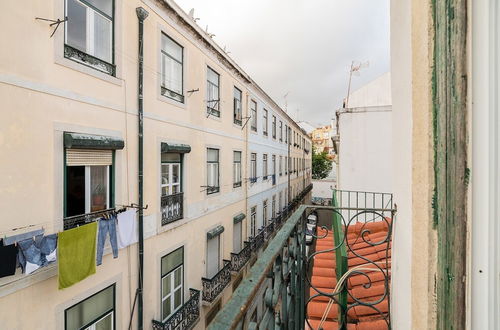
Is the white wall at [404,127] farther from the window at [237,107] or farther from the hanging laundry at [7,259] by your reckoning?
the window at [237,107]

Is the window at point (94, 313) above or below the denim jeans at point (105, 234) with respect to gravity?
below

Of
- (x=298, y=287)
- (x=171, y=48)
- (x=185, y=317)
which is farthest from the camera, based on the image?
(x=171, y=48)

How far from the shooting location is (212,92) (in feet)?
34.6

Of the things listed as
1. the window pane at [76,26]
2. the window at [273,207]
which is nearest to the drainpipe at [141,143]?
the window pane at [76,26]

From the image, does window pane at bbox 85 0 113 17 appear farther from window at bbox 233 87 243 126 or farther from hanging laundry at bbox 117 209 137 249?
window at bbox 233 87 243 126

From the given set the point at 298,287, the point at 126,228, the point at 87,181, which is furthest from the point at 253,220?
the point at 298,287

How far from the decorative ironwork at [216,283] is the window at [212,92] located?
638 cm

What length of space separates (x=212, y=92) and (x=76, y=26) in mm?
5726

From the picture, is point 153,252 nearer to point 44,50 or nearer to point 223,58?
point 44,50

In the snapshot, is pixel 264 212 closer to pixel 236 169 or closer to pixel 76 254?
pixel 236 169

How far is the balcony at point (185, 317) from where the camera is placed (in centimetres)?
692

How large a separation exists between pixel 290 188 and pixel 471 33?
2496 cm

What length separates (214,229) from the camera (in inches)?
399

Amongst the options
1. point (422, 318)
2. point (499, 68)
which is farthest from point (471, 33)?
point (422, 318)
